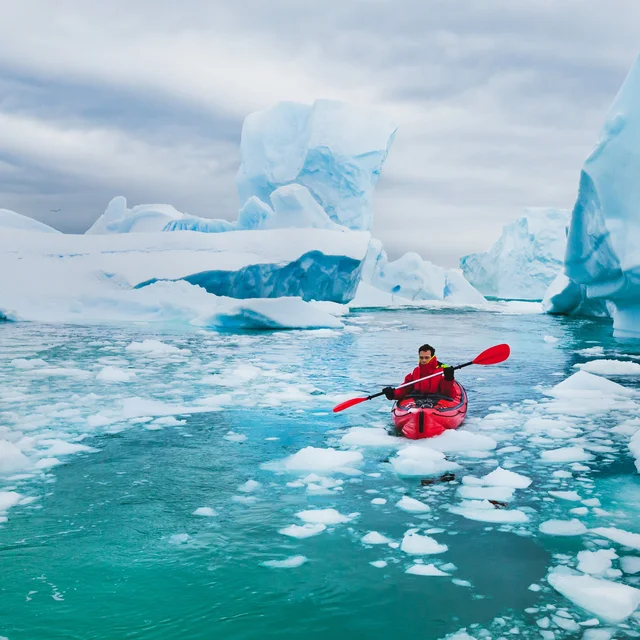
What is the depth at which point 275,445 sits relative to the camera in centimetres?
542

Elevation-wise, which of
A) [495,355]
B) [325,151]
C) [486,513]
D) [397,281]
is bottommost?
[486,513]

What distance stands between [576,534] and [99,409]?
4.65 m

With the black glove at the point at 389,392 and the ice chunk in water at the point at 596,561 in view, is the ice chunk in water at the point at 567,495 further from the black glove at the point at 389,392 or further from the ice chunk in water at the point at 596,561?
the black glove at the point at 389,392

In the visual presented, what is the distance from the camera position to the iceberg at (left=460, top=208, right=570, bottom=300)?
39344mm

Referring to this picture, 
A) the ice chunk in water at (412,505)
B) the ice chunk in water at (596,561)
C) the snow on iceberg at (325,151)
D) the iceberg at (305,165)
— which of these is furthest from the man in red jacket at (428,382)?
the snow on iceberg at (325,151)

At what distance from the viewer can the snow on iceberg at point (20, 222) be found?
27.0 meters

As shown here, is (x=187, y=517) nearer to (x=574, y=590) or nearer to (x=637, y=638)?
(x=574, y=590)

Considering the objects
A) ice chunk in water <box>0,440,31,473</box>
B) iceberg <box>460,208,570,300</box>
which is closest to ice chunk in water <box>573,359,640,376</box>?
ice chunk in water <box>0,440,31,473</box>

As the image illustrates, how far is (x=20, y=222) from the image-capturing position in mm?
27250

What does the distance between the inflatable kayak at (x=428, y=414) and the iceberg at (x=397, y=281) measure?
26250 millimetres

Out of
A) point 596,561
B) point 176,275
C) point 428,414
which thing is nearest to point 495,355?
point 428,414

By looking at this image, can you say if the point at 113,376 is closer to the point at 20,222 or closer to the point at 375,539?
the point at 375,539

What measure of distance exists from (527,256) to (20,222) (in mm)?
28334

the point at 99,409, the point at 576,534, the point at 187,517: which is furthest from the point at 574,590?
the point at 99,409
